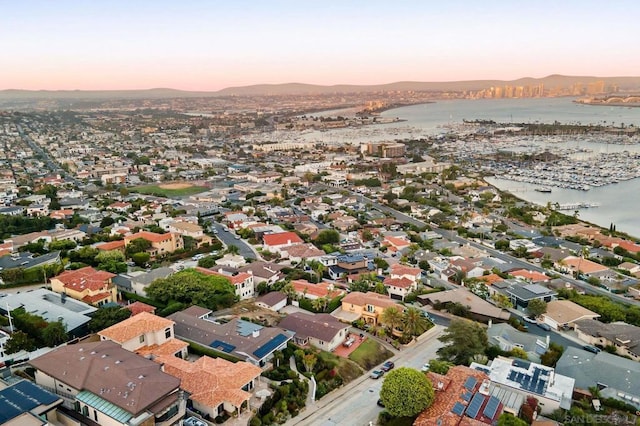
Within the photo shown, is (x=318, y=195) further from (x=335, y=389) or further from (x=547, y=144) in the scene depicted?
(x=547, y=144)

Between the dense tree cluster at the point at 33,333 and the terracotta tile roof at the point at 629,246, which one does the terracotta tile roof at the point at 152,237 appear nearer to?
the dense tree cluster at the point at 33,333

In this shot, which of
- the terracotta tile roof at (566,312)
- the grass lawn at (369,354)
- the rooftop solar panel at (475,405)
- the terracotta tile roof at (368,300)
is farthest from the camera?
the terracotta tile roof at (566,312)

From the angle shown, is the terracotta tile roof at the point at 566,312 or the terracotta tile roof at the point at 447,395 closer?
the terracotta tile roof at the point at 447,395

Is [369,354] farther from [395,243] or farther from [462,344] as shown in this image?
[395,243]

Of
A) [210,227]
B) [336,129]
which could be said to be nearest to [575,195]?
[210,227]

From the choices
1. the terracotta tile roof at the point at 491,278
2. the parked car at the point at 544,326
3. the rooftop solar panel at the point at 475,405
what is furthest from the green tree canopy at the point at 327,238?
the rooftop solar panel at the point at 475,405

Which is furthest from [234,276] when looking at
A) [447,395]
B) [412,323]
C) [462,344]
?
[447,395]
